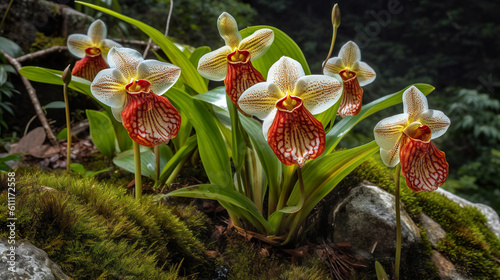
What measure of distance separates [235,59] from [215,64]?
0.08m

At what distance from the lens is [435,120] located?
1026mm

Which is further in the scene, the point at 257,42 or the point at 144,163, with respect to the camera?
the point at 144,163

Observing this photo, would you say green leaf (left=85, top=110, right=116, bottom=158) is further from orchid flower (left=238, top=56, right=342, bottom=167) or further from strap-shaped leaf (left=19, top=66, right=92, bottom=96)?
orchid flower (left=238, top=56, right=342, bottom=167)

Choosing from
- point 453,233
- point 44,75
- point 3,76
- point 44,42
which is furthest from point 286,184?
point 44,42

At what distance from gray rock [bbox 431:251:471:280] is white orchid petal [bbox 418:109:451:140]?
730 mm

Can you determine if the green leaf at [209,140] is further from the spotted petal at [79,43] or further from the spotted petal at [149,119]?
the spotted petal at [79,43]

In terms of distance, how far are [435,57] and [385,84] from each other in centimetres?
176

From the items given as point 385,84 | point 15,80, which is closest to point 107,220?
point 15,80

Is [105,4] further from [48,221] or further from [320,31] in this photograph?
[320,31]

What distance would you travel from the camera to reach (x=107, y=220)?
997mm

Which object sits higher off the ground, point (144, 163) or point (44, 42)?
point (44, 42)

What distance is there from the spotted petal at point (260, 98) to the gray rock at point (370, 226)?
2.42ft

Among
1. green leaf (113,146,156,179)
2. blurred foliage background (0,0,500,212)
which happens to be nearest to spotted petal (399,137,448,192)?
green leaf (113,146,156,179)

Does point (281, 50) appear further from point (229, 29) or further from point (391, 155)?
point (391, 155)
